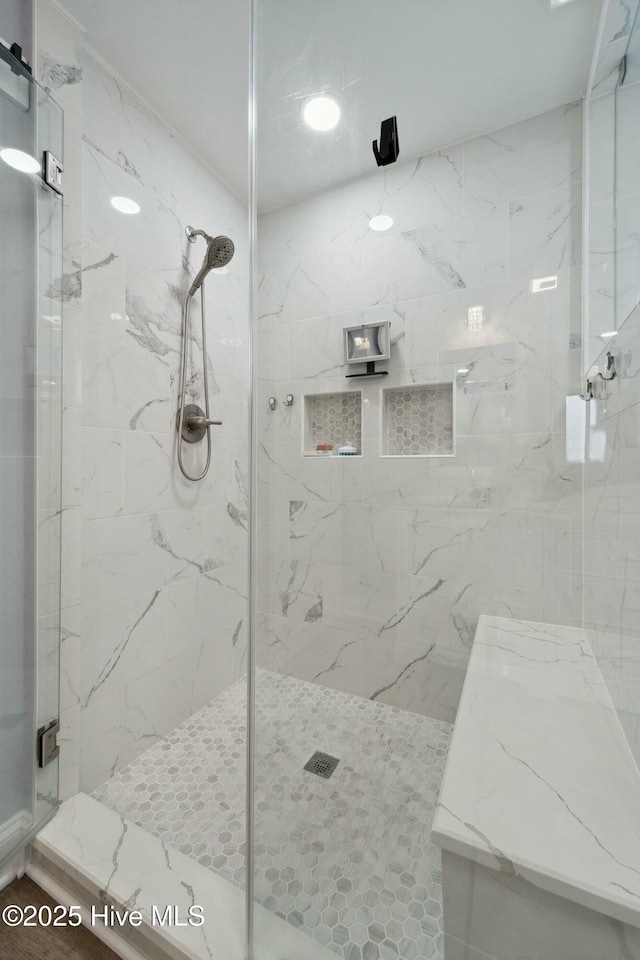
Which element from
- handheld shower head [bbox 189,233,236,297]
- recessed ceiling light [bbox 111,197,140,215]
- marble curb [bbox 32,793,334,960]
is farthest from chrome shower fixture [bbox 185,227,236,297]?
marble curb [bbox 32,793,334,960]

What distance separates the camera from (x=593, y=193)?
93 centimetres

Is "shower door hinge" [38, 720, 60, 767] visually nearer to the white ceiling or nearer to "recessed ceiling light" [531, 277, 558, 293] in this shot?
the white ceiling

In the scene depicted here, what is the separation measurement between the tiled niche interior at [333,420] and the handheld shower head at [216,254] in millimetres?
847

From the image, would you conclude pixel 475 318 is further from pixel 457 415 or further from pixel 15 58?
pixel 15 58

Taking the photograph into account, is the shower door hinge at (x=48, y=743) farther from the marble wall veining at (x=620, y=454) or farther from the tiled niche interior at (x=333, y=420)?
the marble wall veining at (x=620, y=454)

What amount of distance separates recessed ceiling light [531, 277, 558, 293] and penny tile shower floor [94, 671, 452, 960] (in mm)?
1175

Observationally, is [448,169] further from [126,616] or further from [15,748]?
[15,748]

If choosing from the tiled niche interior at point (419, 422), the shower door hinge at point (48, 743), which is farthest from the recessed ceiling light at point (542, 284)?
the shower door hinge at point (48, 743)

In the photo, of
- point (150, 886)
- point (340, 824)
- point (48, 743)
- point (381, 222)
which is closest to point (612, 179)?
point (381, 222)

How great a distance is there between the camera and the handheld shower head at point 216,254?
1.43 m

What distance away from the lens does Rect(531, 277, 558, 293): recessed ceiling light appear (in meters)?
0.98

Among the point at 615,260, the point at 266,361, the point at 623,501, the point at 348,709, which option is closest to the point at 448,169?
the point at 615,260

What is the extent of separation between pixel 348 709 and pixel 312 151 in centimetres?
146

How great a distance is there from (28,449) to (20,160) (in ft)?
2.63
